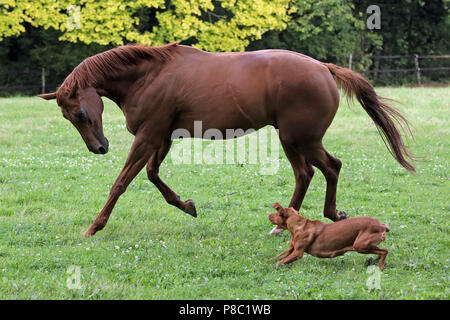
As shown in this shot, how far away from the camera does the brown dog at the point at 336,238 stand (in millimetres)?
5412

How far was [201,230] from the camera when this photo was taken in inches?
274

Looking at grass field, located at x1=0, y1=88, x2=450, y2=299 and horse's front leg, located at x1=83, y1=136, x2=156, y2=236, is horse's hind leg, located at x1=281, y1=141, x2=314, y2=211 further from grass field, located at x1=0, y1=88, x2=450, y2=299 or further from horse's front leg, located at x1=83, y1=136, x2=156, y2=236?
horse's front leg, located at x1=83, y1=136, x2=156, y2=236

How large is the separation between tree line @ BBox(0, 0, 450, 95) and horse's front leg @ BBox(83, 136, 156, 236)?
16810 millimetres

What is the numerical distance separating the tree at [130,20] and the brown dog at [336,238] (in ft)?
58.9

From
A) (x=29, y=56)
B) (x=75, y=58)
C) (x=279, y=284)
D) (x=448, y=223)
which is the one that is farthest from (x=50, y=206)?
(x=29, y=56)

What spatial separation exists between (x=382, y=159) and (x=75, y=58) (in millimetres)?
19644

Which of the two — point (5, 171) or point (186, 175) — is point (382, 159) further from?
point (5, 171)
